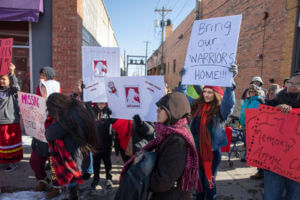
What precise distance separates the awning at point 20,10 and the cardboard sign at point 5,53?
2.42 meters

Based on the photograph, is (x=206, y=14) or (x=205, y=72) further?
(x=206, y=14)

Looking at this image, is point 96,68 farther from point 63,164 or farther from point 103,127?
point 63,164

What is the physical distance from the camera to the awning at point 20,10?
5.14 meters

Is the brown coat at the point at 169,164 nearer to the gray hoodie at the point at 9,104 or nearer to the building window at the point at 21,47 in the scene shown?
the gray hoodie at the point at 9,104

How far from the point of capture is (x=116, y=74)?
3.08 meters

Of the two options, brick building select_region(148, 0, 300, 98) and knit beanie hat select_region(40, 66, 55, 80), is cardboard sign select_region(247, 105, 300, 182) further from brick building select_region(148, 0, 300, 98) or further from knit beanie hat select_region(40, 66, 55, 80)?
brick building select_region(148, 0, 300, 98)

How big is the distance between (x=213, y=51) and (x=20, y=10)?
17.1 ft

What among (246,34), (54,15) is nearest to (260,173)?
(54,15)

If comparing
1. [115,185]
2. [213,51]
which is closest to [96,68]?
[213,51]

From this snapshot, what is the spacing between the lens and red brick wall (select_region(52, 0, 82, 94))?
18.2ft

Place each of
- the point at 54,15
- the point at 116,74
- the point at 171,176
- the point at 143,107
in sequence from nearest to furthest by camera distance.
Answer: the point at 171,176
the point at 143,107
the point at 116,74
the point at 54,15

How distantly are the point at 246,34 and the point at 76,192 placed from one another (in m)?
9.12

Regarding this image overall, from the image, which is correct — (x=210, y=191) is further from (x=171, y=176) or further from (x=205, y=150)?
(x=171, y=176)

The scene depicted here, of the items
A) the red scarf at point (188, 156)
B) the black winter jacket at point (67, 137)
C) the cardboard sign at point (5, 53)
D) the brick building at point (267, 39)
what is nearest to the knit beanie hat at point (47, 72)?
the cardboard sign at point (5, 53)
